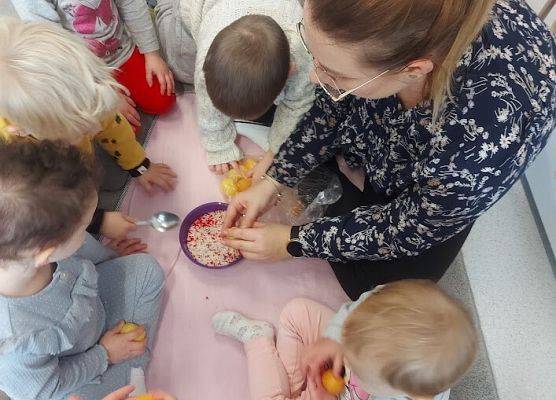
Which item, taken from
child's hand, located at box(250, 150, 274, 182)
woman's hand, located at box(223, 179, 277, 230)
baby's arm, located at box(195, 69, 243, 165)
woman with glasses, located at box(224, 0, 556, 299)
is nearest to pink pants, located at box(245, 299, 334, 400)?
woman with glasses, located at box(224, 0, 556, 299)

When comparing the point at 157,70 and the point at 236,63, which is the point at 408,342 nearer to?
the point at 236,63

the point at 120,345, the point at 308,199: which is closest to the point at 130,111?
the point at 308,199

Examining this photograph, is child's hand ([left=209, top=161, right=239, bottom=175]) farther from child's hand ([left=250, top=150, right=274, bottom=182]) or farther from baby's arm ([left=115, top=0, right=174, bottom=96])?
baby's arm ([left=115, top=0, right=174, bottom=96])

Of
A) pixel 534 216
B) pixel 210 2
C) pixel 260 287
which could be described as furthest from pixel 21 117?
pixel 534 216

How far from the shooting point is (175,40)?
1.48m

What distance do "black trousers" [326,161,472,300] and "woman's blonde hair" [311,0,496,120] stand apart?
502 millimetres

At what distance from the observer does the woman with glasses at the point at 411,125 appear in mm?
665

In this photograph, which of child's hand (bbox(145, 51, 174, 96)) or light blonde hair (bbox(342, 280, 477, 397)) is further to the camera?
child's hand (bbox(145, 51, 174, 96))

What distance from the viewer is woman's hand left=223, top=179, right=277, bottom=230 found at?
3.85 feet

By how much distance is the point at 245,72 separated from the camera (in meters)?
1.05

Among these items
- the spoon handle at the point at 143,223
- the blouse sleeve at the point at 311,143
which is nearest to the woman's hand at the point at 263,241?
the blouse sleeve at the point at 311,143

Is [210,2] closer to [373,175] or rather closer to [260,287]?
[373,175]

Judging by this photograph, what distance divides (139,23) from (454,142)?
0.99 m

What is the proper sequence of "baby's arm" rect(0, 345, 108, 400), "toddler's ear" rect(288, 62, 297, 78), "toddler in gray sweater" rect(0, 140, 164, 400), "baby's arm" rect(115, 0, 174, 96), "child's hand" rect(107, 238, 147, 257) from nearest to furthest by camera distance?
"toddler in gray sweater" rect(0, 140, 164, 400) < "baby's arm" rect(0, 345, 108, 400) < "toddler's ear" rect(288, 62, 297, 78) < "child's hand" rect(107, 238, 147, 257) < "baby's arm" rect(115, 0, 174, 96)
